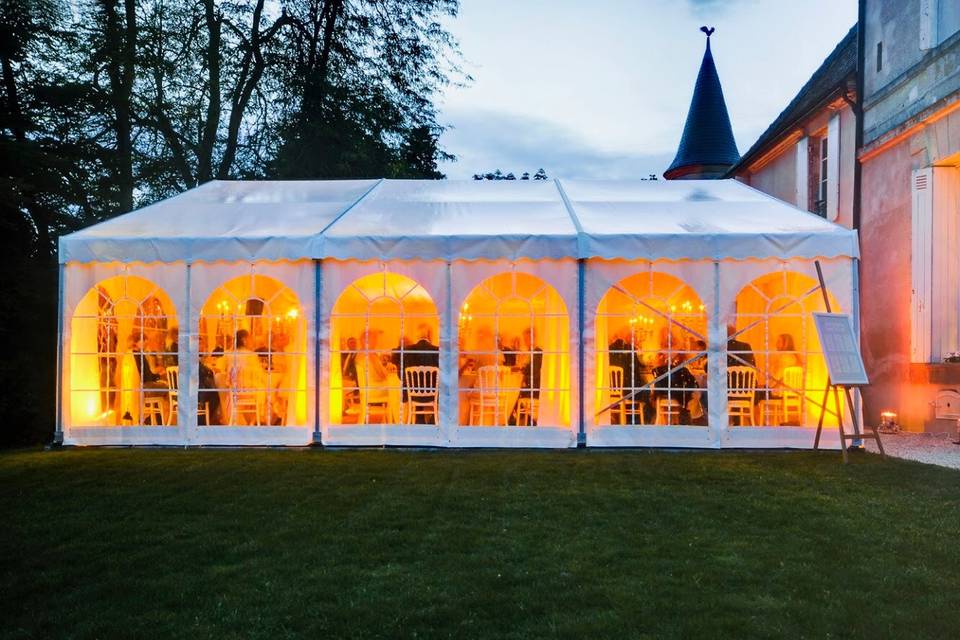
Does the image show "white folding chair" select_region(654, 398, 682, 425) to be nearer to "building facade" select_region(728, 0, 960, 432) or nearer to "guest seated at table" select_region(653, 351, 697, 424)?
"guest seated at table" select_region(653, 351, 697, 424)

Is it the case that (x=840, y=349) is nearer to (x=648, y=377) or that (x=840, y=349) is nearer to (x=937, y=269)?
(x=648, y=377)

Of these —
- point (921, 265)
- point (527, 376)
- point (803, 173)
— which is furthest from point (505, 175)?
point (527, 376)

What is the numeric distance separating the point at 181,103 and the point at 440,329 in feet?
42.5

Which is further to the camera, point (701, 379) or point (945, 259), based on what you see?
point (945, 259)

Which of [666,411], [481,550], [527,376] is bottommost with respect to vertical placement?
[481,550]

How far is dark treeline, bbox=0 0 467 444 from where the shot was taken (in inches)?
502

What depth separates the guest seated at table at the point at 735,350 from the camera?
26.3 ft

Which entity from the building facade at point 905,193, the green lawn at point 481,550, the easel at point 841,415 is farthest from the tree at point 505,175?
the green lawn at point 481,550

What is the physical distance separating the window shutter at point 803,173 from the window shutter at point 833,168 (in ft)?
3.95

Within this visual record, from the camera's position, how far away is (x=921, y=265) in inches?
396

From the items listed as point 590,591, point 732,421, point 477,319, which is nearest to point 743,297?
point 732,421

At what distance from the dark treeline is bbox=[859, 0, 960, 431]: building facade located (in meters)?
11.4

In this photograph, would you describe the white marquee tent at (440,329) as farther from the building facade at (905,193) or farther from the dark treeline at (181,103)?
the dark treeline at (181,103)

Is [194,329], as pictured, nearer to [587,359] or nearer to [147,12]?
[587,359]
